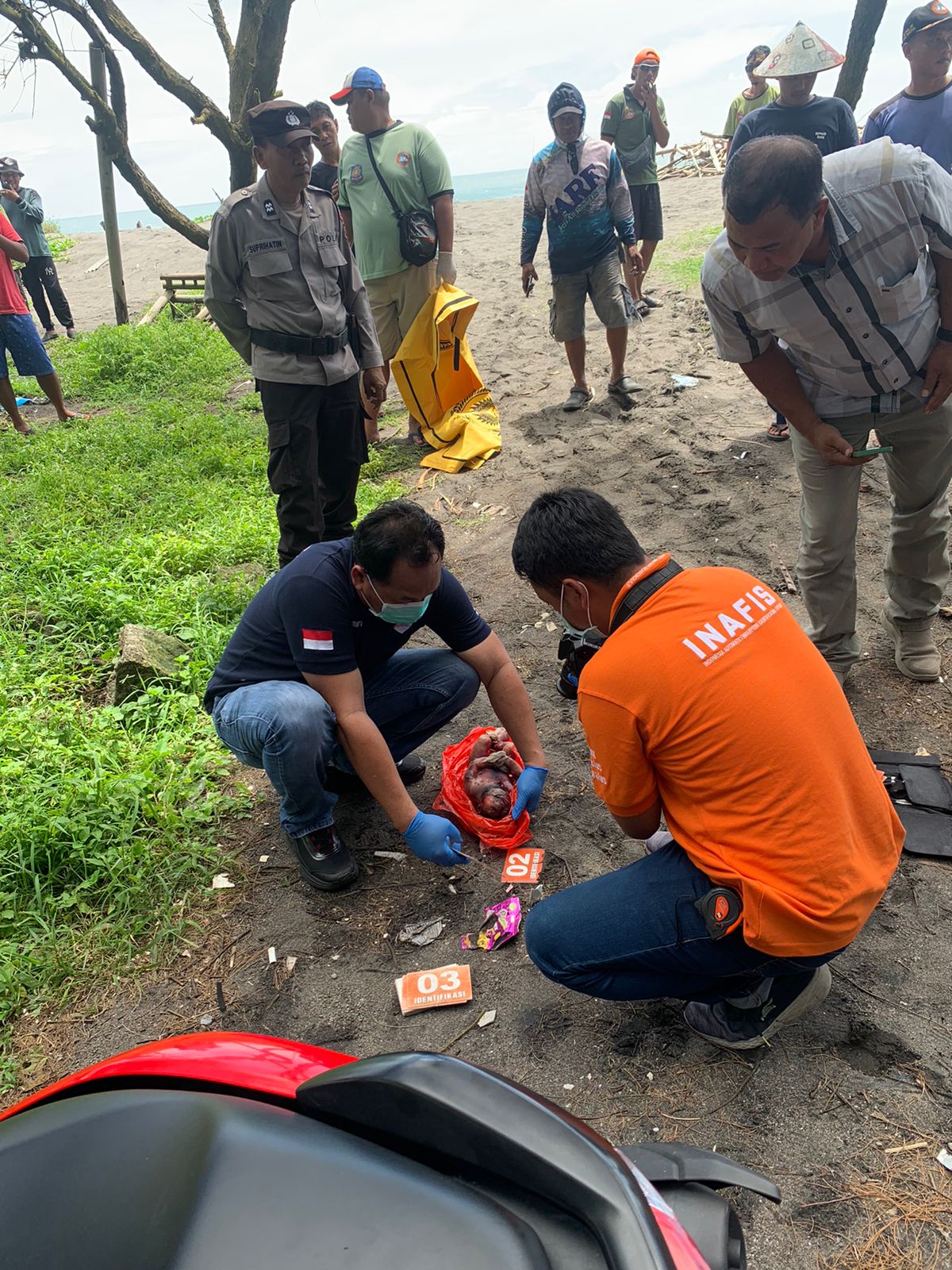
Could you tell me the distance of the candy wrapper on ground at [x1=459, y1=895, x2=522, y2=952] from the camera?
2.61 m

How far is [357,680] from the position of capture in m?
2.72

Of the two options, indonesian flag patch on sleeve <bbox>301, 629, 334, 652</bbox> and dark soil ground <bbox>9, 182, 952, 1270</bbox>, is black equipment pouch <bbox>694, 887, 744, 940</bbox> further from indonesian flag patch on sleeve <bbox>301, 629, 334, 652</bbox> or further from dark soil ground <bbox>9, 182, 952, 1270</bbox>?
indonesian flag patch on sleeve <bbox>301, 629, 334, 652</bbox>

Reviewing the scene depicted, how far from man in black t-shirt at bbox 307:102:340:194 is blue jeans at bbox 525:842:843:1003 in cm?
521

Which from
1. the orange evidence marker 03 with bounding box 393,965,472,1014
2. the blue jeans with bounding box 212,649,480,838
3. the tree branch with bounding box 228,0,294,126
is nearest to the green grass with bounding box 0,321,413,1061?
the blue jeans with bounding box 212,649,480,838

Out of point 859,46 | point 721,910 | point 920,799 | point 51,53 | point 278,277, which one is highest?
point 51,53

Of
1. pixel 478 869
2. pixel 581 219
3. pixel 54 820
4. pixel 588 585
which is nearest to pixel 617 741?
pixel 588 585

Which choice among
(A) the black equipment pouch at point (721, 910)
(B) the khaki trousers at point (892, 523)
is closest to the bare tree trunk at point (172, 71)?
(B) the khaki trousers at point (892, 523)

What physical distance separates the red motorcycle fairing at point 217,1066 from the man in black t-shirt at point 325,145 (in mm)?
5664

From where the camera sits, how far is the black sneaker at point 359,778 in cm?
322

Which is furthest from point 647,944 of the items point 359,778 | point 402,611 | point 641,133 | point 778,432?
point 641,133

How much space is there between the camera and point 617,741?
1.85 m

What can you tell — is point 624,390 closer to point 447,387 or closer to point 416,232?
point 447,387

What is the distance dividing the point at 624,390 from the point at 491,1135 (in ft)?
19.9

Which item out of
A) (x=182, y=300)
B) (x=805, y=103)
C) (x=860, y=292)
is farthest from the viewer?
(x=182, y=300)
